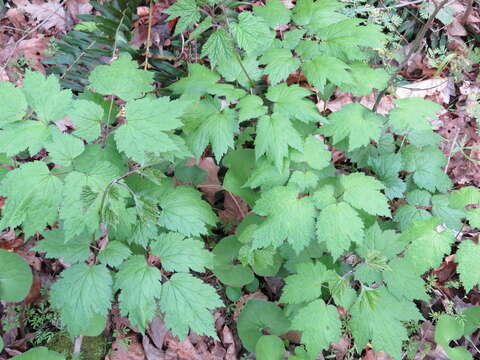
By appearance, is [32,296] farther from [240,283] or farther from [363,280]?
[363,280]

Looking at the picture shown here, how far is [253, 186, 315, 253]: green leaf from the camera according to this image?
5.55ft

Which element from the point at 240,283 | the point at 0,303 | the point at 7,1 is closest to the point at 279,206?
the point at 240,283

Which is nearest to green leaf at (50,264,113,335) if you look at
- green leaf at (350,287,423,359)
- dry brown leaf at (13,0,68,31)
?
green leaf at (350,287,423,359)

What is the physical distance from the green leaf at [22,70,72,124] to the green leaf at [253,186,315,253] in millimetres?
937

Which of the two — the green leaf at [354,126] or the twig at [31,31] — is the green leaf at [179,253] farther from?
the twig at [31,31]

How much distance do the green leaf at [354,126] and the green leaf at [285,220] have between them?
1.34ft

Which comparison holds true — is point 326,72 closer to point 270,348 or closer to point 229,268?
point 229,268

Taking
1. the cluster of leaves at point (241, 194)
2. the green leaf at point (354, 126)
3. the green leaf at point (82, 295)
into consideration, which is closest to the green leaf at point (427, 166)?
the cluster of leaves at point (241, 194)

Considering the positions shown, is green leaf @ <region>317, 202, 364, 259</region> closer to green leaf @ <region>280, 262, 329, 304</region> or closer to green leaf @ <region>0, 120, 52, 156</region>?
green leaf @ <region>280, 262, 329, 304</region>

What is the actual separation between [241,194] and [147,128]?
0.78 metres

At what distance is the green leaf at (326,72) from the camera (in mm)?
1720

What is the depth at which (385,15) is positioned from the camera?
2.40 meters

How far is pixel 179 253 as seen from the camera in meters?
1.64

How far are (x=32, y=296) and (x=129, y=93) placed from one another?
1.37m
